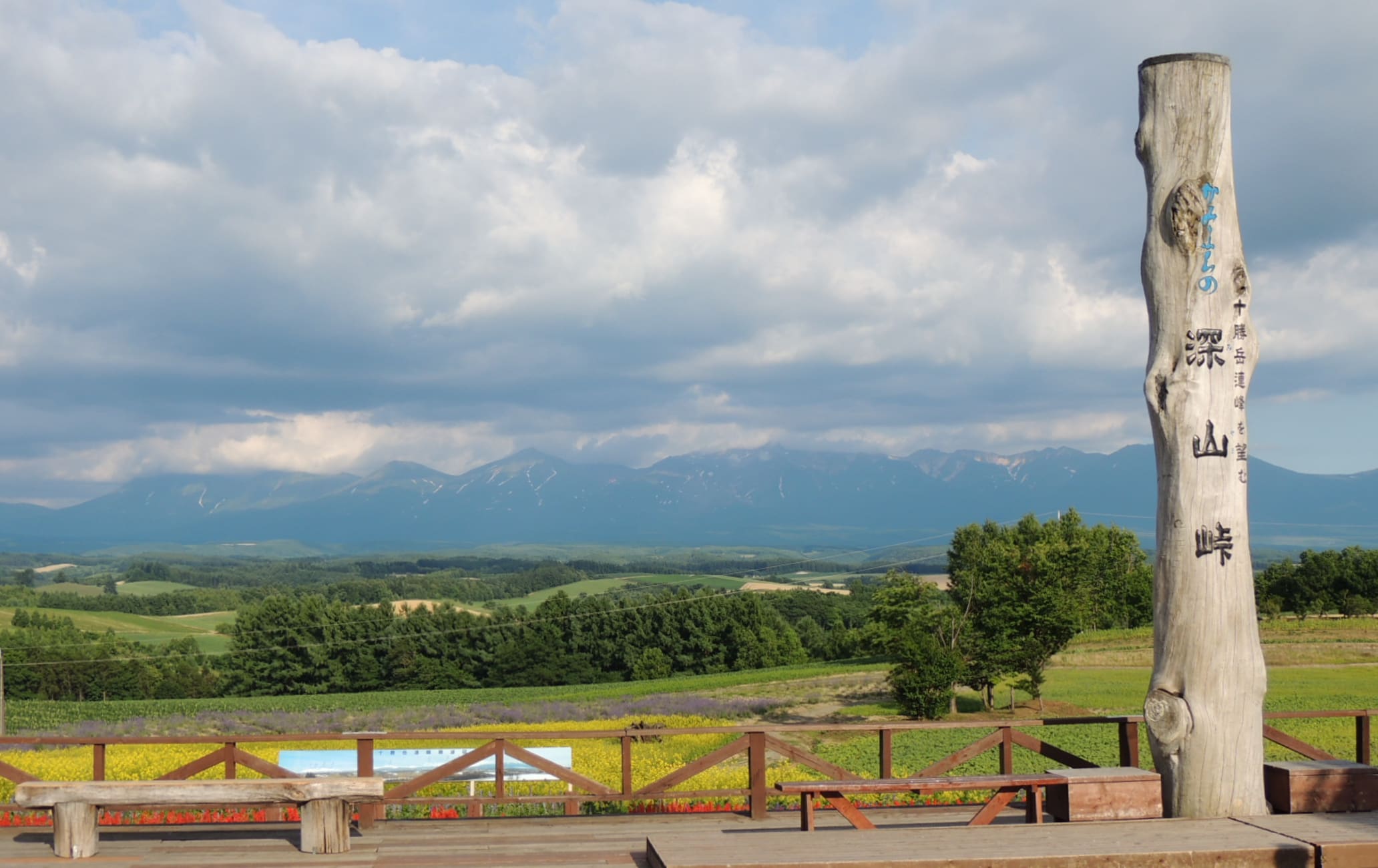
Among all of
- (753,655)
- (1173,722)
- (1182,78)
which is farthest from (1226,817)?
(753,655)

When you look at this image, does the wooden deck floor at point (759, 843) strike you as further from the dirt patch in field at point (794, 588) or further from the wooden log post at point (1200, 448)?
the dirt patch in field at point (794, 588)

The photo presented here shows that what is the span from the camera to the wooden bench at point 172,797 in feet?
30.8

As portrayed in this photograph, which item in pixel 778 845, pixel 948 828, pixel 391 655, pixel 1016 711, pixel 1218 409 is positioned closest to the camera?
pixel 778 845

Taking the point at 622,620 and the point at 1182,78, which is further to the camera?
the point at 622,620

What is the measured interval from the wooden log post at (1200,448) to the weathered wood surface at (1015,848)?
0.68 metres

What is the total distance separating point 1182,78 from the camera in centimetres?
927

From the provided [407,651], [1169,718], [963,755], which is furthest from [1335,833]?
[407,651]

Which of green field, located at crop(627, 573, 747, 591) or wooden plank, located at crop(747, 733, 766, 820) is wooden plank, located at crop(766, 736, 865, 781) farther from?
green field, located at crop(627, 573, 747, 591)

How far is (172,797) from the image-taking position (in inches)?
373

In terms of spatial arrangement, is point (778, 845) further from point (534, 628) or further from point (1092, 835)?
point (534, 628)

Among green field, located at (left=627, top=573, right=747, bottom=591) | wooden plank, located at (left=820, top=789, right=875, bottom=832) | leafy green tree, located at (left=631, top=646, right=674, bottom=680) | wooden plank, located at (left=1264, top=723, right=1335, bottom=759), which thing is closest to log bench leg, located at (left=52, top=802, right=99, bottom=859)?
wooden plank, located at (left=820, top=789, right=875, bottom=832)

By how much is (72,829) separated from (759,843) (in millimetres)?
6186

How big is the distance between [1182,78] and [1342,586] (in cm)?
8504

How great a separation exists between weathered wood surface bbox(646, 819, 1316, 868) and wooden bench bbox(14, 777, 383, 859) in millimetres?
3053
